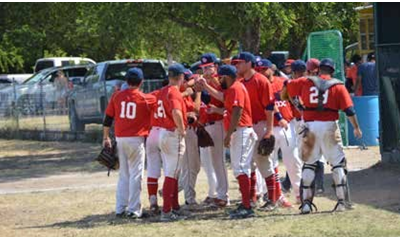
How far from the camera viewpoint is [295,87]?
11.0 meters

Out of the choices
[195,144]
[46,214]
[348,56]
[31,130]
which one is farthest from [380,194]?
[348,56]

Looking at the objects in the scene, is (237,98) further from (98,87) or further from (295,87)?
(98,87)

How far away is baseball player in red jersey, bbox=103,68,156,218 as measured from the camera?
439 inches

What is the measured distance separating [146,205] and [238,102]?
8.73 ft

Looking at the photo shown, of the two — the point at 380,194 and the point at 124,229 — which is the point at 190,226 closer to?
the point at 124,229

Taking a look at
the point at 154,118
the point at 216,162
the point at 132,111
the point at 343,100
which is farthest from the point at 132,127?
the point at 343,100

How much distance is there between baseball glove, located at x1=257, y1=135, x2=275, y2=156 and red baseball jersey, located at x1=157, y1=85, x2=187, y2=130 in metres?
0.99

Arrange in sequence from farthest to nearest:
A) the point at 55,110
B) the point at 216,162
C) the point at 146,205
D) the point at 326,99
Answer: the point at 55,110 < the point at 146,205 < the point at 216,162 < the point at 326,99

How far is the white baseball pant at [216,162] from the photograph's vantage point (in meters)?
11.7

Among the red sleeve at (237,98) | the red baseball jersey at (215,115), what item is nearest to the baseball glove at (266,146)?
the red sleeve at (237,98)

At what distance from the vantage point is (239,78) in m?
11.3

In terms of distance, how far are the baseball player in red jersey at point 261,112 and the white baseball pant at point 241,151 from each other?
0.90ft

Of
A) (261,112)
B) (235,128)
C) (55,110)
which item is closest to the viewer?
(235,128)

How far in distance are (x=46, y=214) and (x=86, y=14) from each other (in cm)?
1096
